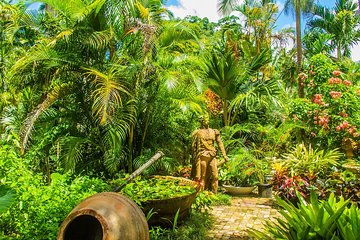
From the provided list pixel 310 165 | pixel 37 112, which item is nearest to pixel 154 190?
pixel 37 112

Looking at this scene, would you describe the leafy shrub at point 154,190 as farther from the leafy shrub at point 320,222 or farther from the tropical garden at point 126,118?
the leafy shrub at point 320,222

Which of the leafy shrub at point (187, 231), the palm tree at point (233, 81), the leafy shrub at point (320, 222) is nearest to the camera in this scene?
the leafy shrub at point (320, 222)

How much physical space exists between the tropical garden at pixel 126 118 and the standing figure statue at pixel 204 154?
1.67 ft

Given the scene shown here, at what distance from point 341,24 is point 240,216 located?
17194 mm

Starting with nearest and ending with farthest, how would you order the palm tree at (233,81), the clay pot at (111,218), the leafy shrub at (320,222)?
the leafy shrub at (320,222) → the clay pot at (111,218) → the palm tree at (233,81)

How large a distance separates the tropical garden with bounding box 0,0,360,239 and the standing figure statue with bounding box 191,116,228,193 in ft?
1.67

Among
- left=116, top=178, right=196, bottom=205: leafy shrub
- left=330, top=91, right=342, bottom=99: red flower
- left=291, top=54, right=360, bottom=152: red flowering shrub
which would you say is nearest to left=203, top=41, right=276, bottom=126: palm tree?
left=291, top=54, right=360, bottom=152: red flowering shrub

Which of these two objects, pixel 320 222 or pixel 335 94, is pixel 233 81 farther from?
pixel 320 222

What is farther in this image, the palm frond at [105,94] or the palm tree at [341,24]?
the palm tree at [341,24]

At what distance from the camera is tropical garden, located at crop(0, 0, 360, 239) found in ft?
16.1

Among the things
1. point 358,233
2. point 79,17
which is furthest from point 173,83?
point 358,233

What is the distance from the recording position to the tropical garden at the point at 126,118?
4.91 m

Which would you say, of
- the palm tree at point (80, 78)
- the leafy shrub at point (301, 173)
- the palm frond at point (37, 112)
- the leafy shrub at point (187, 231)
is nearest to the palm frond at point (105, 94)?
the palm tree at point (80, 78)

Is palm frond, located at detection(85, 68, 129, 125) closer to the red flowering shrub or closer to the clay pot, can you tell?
the clay pot
